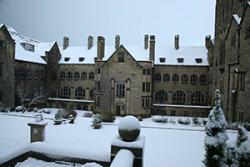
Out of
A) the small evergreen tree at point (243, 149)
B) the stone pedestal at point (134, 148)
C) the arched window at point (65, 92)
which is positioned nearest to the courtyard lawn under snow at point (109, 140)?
the stone pedestal at point (134, 148)

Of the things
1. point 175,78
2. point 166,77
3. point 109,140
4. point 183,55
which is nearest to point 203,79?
point 175,78

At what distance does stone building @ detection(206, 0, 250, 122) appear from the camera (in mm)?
21828

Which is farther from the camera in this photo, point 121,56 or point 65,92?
point 65,92

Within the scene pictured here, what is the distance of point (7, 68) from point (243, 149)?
3419 centimetres

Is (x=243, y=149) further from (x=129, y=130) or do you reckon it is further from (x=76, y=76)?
(x=76, y=76)

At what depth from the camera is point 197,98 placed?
39.3 m

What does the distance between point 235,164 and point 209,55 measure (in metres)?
32.5

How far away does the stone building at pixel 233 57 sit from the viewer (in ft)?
71.6

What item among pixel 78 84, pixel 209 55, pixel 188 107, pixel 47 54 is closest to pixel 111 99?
pixel 78 84

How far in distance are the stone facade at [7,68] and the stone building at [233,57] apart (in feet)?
107

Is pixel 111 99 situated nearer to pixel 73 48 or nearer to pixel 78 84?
pixel 78 84

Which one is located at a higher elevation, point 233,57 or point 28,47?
point 28,47

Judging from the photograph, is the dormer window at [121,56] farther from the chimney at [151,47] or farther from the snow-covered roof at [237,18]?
the snow-covered roof at [237,18]

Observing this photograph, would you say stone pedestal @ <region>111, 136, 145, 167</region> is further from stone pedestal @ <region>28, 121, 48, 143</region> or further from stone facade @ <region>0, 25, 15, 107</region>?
stone facade @ <region>0, 25, 15, 107</region>
